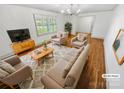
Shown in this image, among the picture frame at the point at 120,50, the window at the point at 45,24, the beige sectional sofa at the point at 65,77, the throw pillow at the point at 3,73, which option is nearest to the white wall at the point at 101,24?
the window at the point at 45,24

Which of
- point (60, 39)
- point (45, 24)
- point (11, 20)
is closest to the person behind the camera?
point (11, 20)

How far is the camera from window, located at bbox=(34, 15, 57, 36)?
178 inches

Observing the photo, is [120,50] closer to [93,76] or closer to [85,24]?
[93,76]

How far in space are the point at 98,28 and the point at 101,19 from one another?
29.0 inches

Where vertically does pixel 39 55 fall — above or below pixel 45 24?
below

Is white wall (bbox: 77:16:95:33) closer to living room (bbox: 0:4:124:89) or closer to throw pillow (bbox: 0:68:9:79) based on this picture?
living room (bbox: 0:4:124:89)

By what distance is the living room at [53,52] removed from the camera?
1.46 m

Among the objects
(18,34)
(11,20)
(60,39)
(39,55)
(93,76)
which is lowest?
(93,76)

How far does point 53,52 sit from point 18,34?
6.59 ft

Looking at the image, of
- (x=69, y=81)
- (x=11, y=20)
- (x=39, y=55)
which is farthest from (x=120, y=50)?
(x=11, y=20)

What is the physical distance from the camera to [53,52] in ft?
11.7

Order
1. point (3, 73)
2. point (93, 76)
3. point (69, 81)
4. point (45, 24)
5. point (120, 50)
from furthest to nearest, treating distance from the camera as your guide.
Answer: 1. point (45, 24)
2. point (93, 76)
3. point (120, 50)
4. point (3, 73)
5. point (69, 81)
